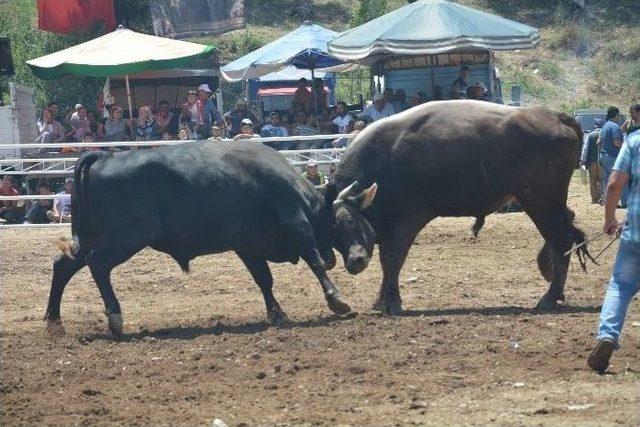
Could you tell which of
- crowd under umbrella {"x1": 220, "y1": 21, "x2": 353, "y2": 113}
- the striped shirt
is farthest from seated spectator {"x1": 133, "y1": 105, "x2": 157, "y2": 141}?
the striped shirt

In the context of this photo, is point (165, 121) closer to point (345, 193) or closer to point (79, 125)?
point (79, 125)

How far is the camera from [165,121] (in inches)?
819

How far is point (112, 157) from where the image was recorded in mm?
11258

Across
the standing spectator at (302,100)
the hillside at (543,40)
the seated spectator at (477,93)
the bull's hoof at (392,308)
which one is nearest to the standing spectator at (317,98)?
the standing spectator at (302,100)

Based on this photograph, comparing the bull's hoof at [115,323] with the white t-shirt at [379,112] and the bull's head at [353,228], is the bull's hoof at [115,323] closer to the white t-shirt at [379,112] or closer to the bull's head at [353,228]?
the bull's head at [353,228]

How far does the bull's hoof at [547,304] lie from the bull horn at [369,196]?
1.73 metres

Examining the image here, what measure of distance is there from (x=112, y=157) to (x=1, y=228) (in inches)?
255

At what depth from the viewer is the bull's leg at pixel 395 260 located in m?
11.6

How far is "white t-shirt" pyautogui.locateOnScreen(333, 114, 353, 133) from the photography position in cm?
2053

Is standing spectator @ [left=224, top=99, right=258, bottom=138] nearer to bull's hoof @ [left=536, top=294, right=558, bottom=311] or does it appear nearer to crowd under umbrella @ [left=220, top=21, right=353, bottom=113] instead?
crowd under umbrella @ [left=220, top=21, right=353, bottom=113]

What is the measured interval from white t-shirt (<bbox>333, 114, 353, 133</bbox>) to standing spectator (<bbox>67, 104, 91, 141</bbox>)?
12.9 ft

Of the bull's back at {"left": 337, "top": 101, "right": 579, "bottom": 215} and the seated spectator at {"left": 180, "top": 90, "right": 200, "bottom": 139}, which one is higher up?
the bull's back at {"left": 337, "top": 101, "right": 579, "bottom": 215}

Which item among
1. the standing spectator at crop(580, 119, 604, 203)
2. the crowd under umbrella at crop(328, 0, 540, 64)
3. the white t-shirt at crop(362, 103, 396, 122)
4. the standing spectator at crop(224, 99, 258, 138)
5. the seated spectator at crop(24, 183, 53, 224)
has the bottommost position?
the standing spectator at crop(580, 119, 604, 203)

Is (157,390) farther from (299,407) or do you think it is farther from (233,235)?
(233,235)
